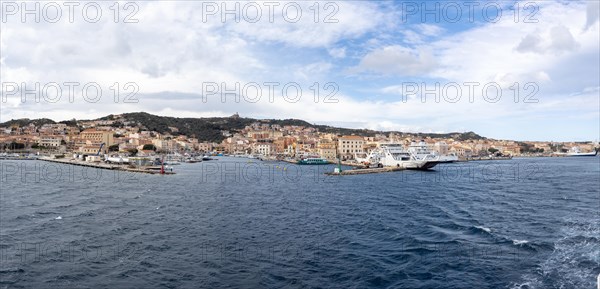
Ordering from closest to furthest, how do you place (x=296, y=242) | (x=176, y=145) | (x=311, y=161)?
(x=296, y=242) → (x=311, y=161) → (x=176, y=145)

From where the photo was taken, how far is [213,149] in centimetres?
13438

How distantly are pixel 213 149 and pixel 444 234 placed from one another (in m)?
125

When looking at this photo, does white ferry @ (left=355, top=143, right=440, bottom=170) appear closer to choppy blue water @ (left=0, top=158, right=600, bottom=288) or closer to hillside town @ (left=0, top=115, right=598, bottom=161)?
hillside town @ (left=0, top=115, right=598, bottom=161)

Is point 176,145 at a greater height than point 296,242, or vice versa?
point 176,145

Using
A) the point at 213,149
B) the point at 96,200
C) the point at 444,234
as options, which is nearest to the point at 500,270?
the point at 444,234

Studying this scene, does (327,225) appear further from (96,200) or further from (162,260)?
(96,200)

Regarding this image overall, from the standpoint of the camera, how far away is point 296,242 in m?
13.3

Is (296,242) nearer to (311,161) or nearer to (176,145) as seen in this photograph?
(311,161)

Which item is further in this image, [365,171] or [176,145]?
[176,145]

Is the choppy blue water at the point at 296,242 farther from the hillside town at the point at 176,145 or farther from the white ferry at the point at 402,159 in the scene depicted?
the hillside town at the point at 176,145

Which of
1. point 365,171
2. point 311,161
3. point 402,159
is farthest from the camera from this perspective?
point 311,161

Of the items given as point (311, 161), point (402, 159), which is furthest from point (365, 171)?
point (311, 161)

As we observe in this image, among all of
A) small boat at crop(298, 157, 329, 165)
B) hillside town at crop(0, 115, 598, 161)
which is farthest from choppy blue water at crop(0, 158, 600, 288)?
hillside town at crop(0, 115, 598, 161)

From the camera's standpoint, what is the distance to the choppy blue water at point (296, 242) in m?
9.77
